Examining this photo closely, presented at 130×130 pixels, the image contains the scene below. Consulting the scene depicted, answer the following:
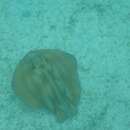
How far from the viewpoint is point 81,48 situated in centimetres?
383

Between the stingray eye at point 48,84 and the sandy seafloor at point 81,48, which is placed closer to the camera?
the stingray eye at point 48,84

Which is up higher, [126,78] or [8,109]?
[126,78]

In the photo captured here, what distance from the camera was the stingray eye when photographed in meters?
3.19

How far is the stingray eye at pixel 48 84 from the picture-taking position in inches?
125

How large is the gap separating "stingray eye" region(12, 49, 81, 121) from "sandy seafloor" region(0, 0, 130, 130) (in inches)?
5.9

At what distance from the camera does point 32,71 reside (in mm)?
3219

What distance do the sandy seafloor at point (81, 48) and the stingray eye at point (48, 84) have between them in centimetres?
15

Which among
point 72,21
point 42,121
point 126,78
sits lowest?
point 42,121

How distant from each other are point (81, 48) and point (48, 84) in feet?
2.69

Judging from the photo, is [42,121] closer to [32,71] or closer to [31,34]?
[32,71]

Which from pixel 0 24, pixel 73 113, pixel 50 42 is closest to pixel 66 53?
pixel 50 42

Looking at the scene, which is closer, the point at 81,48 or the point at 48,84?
the point at 48,84

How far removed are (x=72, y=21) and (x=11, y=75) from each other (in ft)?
3.47

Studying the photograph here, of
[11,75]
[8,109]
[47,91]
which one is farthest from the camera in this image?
[11,75]
